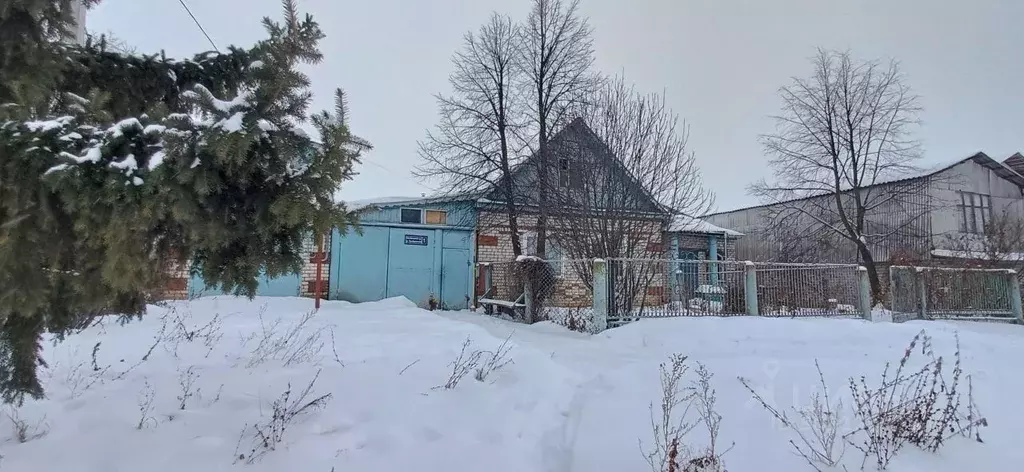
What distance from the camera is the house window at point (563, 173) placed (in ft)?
29.7

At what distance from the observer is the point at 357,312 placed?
8.73 m

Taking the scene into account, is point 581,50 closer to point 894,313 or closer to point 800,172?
point 894,313

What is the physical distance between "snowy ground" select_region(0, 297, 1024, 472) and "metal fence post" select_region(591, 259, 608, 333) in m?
0.96

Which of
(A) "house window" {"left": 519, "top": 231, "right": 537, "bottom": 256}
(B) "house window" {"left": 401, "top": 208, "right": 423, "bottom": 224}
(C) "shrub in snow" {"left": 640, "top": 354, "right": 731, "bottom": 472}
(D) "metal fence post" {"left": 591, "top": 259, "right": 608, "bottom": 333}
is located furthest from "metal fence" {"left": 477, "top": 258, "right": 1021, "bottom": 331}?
(C) "shrub in snow" {"left": 640, "top": 354, "right": 731, "bottom": 472}

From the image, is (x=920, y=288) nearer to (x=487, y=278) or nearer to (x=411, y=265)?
(x=487, y=278)

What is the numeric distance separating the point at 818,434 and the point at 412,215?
33.5ft

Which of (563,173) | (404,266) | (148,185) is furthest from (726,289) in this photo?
(148,185)

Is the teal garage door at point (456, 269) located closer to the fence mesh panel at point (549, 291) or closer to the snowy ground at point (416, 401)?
the fence mesh panel at point (549, 291)

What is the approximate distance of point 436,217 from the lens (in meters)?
12.4

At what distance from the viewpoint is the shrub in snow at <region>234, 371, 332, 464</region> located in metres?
2.80

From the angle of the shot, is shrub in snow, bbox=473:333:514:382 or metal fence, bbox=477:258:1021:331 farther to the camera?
metal fence, bbox=477:258:1021:331

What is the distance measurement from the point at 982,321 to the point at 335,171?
13.2 metres

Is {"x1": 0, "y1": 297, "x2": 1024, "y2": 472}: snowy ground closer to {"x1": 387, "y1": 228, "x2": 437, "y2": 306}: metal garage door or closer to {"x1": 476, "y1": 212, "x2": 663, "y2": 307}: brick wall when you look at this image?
{"x1": 476, "y1": 212, "x2": 663, "y2": 307}: brick wall

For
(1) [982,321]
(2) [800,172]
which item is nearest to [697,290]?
(1) [982,321]
